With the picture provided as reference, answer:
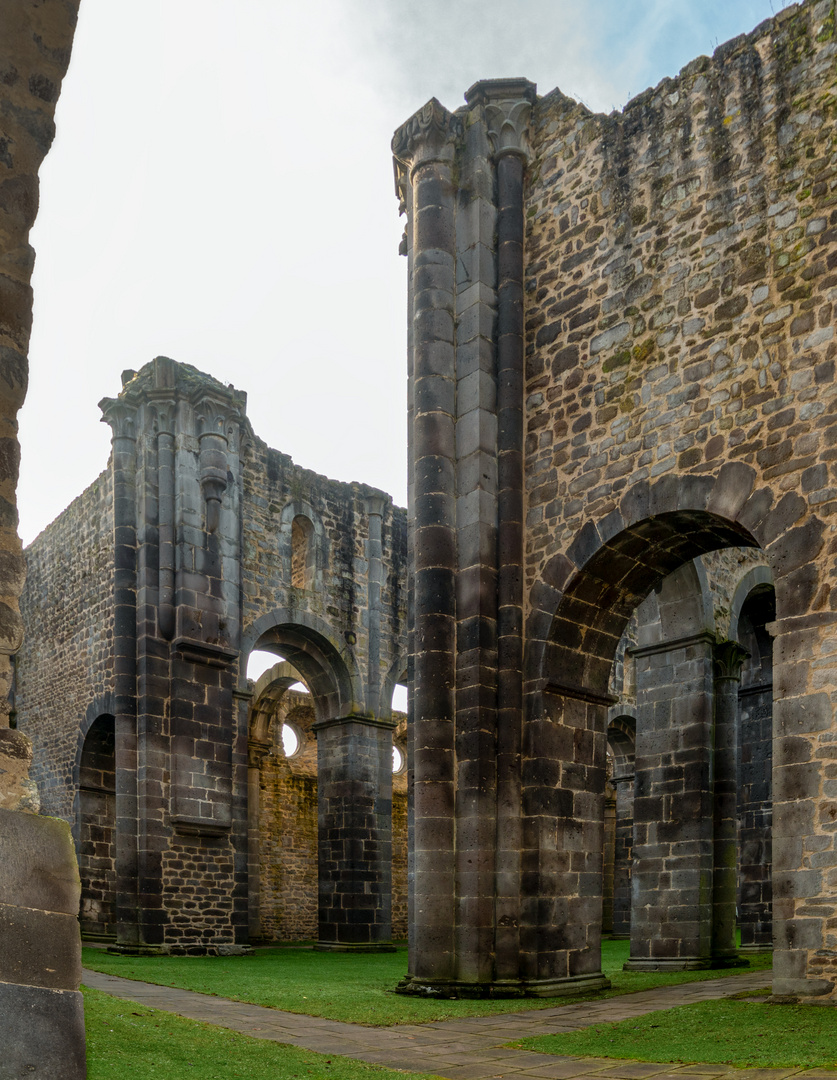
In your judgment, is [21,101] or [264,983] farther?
[264,983]

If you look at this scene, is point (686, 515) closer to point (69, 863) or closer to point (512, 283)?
point (512, 283)

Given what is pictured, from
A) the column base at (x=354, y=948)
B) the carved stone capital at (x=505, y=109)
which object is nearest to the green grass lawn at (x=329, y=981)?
the column base at (x=354, y=948)

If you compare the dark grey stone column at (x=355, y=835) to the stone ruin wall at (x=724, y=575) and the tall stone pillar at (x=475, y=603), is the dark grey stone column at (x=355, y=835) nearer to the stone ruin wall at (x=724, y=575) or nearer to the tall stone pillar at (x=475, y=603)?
the stone ruin wall at (x=724, y=575)

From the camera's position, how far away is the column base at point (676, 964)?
11.0 m

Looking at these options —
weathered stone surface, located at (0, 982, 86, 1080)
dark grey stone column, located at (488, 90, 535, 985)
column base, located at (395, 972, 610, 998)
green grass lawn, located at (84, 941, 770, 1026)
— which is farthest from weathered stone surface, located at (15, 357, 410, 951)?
weathered stone surface, located at (0, 982, 86, 1080)

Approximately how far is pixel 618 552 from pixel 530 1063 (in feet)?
15.3

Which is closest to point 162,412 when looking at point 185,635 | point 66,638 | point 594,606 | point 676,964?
point 185,635

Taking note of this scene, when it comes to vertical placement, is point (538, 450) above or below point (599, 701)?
above

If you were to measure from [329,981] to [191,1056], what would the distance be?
16.9ft

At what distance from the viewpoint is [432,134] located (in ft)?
33.1

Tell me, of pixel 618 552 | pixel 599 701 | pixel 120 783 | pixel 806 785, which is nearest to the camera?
pixel 806 785

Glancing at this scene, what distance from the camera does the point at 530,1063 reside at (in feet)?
18.0

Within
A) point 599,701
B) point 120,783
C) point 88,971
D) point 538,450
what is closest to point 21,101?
point 538,450

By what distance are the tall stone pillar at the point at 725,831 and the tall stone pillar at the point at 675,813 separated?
0.13 metres
